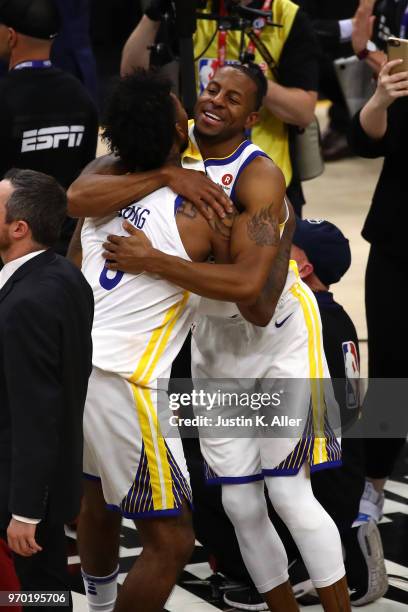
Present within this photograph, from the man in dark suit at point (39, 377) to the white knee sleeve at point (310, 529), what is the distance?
0.70 m

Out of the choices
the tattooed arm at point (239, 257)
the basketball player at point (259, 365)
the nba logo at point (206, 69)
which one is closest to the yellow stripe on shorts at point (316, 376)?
the basketball player at point (259, 365)

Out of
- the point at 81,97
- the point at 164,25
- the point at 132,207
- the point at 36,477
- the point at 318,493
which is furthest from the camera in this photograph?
the point at 164,25

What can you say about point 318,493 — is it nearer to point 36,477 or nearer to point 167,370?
point 167,370

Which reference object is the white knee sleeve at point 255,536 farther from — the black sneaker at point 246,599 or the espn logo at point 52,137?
the espn logo at point 52,137

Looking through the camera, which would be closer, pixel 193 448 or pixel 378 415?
pixel 193 448

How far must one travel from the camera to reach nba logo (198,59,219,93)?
516cm

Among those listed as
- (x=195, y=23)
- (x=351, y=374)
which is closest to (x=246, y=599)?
(x=351, y=374)

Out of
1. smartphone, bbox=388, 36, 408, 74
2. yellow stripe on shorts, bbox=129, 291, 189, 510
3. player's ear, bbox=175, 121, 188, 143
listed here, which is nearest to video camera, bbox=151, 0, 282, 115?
smartphone, bbox=388, 36, 408, 74

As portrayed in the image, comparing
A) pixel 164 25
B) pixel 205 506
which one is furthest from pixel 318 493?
pixel 164 25

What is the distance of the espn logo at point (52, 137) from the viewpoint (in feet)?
15.4

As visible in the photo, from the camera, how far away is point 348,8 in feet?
37.4

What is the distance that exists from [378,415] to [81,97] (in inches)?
65.6

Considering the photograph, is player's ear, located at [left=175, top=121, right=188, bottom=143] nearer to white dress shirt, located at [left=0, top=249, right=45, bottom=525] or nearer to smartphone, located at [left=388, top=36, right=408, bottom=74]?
white dress shirt, located at [left=0, top=249, right=45, bottom=525]

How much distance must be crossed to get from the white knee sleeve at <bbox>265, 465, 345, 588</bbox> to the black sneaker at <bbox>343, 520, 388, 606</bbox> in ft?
1.80
